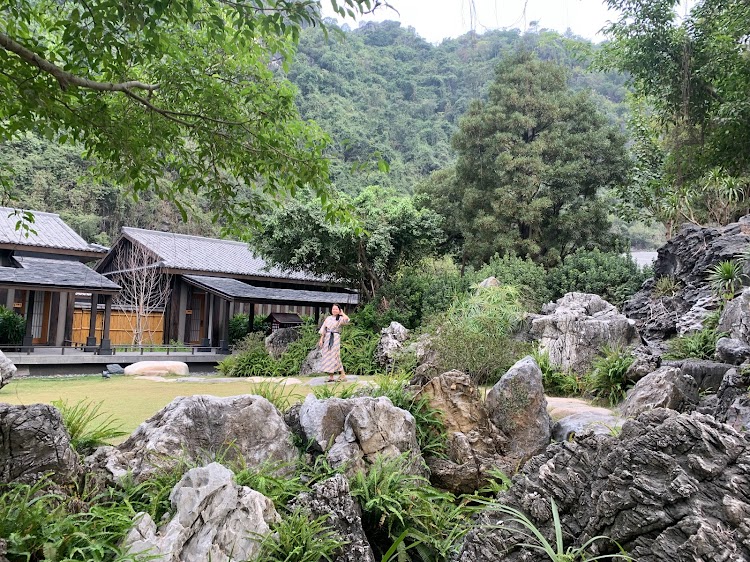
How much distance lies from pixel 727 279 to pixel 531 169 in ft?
31.1

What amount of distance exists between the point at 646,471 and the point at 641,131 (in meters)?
19.0

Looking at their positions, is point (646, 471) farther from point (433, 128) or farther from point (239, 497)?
point (433, 128)

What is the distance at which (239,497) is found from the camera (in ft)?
11.9

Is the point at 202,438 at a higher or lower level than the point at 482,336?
lower

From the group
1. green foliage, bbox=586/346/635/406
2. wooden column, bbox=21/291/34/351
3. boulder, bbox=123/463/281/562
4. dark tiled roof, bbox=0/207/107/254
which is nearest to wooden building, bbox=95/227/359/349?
dark tiled roof, bbox=0/207/107/254

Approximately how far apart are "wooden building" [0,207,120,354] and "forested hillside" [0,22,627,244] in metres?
7.50

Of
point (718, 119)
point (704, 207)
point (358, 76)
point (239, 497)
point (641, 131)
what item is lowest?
point (239, 497)

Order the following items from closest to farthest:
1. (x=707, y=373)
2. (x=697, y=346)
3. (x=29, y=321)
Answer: (x=707, y=373)
(x=697, y=346)
(x=29, y=321)

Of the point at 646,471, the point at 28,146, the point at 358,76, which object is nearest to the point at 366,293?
the point at 646,471

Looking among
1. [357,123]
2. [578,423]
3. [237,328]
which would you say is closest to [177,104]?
[578,423]

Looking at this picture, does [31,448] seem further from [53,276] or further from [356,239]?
[53,276]

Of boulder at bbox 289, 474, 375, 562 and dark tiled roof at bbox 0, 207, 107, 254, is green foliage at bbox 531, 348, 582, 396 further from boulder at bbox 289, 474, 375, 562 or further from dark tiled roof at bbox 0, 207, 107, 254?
dark tiled roof at bbox 0, 207, 107, 254

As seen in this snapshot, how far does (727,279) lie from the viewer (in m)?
8.53

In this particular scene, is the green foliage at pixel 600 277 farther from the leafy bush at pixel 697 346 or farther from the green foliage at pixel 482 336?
the leafy bush at pixel 697 346
